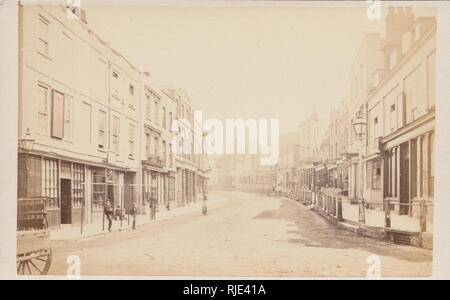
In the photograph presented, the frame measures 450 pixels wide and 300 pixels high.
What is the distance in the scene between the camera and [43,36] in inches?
167

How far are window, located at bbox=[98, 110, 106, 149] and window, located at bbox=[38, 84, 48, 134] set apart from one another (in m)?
0.59

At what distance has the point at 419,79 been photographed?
4219 millimetres

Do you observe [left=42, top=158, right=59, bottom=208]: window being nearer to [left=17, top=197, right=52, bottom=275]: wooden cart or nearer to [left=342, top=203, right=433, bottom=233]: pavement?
[left=17, top=197, right=52, bottom=275]: wooden cart

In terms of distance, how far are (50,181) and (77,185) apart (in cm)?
30

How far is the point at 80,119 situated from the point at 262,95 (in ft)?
7.28

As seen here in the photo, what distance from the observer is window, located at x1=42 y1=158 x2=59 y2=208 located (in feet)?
14.0

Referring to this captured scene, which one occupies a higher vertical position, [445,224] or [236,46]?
[236,46]

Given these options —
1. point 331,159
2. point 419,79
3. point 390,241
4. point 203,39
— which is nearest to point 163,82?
point 203,39

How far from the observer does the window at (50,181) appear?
14.0 ft

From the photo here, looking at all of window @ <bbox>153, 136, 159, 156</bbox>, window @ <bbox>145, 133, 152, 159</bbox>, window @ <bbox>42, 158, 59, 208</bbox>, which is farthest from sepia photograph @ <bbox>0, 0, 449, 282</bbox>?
window @ <bbox>145, 133, 152, 159</bbox>

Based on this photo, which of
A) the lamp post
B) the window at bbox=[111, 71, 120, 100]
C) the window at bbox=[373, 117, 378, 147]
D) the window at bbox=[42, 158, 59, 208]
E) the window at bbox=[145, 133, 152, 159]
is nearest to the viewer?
the window at bbox=[42, 158, 59, 208]

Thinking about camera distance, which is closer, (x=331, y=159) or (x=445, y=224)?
(x=445, y=224)

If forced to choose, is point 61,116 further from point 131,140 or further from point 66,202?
point 66,202
